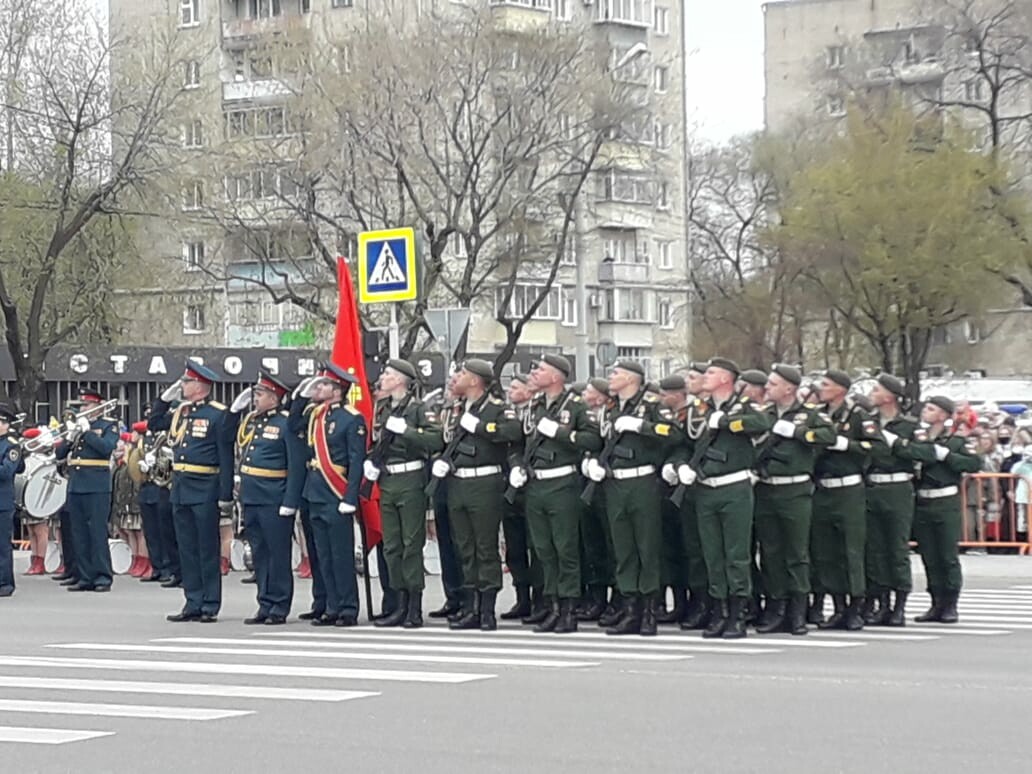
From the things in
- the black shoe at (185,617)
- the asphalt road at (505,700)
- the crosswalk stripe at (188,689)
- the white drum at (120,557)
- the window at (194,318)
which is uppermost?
the window at (194,318)

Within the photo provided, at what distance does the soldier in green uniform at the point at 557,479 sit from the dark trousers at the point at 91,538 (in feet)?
20.9

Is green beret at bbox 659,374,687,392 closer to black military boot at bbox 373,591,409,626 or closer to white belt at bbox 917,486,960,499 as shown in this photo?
white belt at bbox 917,486,960,499

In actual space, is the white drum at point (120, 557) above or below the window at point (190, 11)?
below

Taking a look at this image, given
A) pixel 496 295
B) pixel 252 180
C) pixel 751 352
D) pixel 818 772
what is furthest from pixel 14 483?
pixel 751 352

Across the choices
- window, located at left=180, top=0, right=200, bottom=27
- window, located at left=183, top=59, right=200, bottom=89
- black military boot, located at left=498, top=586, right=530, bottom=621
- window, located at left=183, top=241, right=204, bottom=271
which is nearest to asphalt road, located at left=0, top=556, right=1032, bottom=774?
black military boot, located at left=498, top=586, right=530, bottom=621

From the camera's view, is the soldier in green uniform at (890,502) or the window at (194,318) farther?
the window at (194,318)

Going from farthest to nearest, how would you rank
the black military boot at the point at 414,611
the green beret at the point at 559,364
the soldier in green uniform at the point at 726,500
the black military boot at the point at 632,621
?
the black military boot at the point at 414,611 → the green beret at the point at 559,364 → the black military boot at the point at 632,621 → the soldier in green uniform at the point at 726,500

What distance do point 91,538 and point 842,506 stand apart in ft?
27.1

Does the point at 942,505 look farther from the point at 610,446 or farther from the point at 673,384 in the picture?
the point at 610,446

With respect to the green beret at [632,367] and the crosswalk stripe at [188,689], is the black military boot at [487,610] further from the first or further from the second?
the crosswalk stripe at [188,689]

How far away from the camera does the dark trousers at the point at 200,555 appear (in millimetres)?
16422

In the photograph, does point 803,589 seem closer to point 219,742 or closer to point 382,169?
point 219,742

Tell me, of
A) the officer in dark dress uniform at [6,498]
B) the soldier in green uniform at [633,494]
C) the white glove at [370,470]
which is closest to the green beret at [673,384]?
the soldier in green uniform at [633,494]

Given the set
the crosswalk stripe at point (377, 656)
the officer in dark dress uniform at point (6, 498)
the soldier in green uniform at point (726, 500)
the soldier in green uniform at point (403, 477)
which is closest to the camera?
the crosswalk stripe at point (377, 656)
